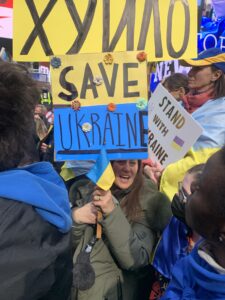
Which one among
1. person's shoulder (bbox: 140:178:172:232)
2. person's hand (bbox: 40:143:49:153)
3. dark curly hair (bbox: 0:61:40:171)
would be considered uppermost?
dark curly hair (bbox: 0:61:40:171)

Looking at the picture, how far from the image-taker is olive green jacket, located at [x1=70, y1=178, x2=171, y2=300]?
1851 millimetres

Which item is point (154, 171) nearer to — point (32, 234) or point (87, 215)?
→ point (87, 215)

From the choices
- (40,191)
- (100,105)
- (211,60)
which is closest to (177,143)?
(100,105)

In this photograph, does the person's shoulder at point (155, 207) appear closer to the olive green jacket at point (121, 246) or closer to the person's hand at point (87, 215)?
the olive green jacket at point (121, 246)

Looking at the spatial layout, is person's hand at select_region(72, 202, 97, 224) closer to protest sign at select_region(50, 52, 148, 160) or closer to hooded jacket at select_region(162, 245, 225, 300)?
protest sign at select_region(50, 52, 148, 160)

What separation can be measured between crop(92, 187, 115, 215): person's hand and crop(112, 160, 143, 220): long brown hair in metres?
0.19

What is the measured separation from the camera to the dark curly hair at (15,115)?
110cm

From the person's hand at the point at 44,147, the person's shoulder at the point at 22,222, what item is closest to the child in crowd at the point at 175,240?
the person's shoulder at the point at 22,222

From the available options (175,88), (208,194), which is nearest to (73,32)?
(208,194)

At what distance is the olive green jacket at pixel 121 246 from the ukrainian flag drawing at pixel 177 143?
0.37 meters

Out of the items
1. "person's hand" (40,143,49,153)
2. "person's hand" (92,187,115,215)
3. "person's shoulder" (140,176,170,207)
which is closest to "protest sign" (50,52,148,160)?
"person's hand" (92,187,115,215)

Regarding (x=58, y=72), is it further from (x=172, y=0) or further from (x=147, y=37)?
(x=172, y=0)

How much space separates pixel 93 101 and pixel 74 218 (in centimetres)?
56

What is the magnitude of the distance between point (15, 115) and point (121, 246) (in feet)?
3.13
